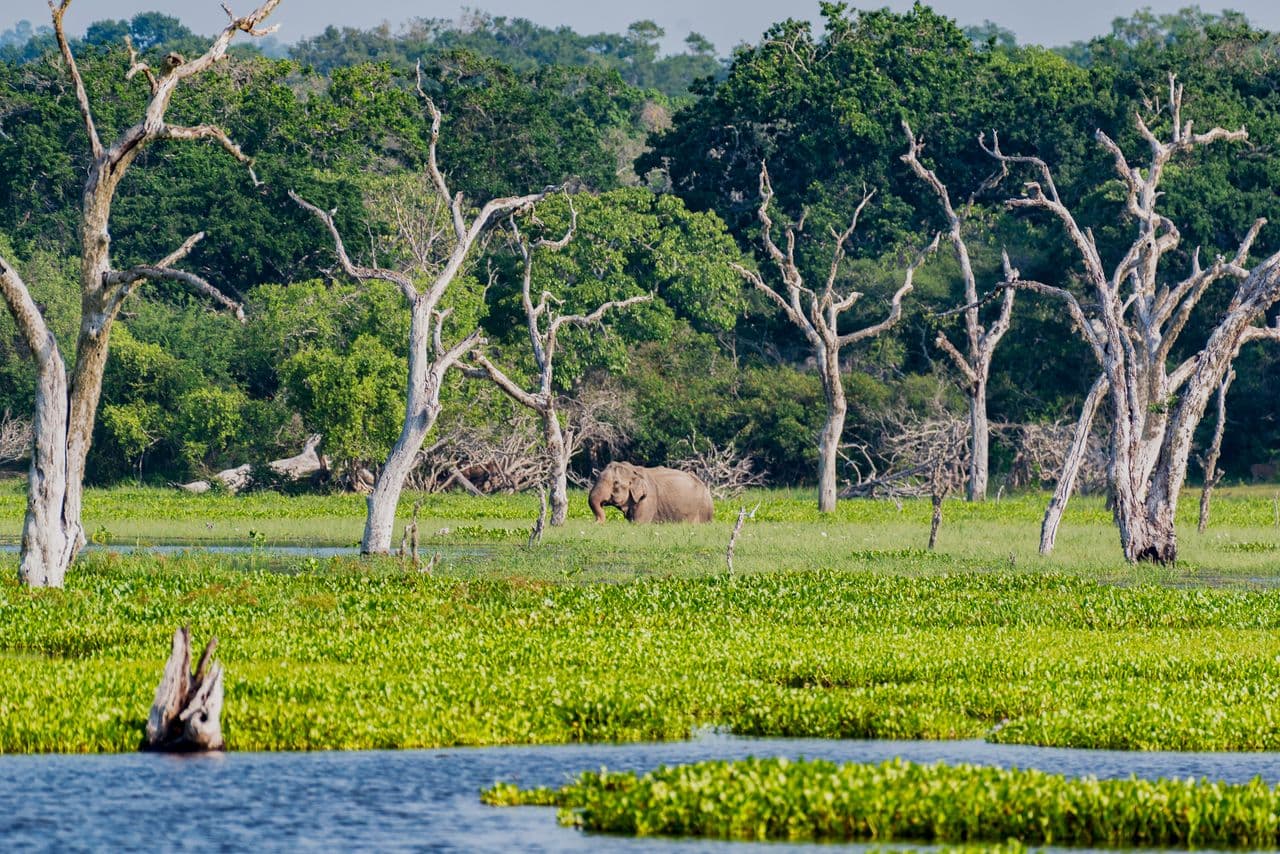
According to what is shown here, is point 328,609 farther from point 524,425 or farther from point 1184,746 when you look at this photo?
point 524,425

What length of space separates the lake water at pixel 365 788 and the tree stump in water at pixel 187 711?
24cm

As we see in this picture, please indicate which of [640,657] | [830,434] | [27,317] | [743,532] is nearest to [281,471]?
[830,434]

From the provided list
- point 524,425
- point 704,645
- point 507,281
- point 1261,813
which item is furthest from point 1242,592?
point 507,281

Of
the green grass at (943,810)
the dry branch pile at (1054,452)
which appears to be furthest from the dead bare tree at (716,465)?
the green grass at (943,810)

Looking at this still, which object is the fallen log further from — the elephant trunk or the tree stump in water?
the tree stump in water

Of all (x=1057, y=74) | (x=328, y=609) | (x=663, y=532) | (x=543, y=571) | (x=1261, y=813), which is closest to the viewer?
(x=1261, y=813)

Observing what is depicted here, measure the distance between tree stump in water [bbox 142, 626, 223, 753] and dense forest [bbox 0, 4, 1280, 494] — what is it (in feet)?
129

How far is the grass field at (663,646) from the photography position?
18188mm

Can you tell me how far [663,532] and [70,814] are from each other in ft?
106

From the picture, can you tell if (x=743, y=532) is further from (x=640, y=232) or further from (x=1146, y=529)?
(x=640, y=232)

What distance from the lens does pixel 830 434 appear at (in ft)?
185

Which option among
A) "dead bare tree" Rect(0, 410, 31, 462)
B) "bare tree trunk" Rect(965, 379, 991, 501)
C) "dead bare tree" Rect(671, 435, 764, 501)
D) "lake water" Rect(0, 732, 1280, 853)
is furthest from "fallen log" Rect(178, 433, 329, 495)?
"lake water" Rect(0, 732, 1280, 853)

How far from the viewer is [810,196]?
71000 mm

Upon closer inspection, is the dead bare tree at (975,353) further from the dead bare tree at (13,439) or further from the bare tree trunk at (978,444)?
the dead bare tree at (13,439)
